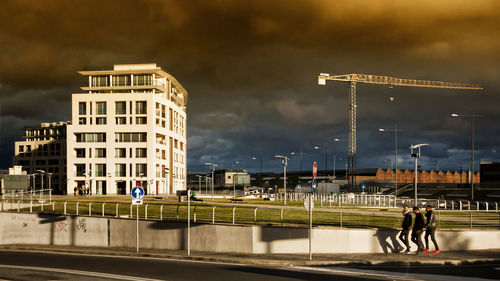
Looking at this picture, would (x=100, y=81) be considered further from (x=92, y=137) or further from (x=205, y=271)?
(x=205, y=271)

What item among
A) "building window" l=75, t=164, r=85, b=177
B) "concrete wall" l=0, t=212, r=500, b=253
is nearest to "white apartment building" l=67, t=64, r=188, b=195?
"building window" l=75, t=164, r=85, b=177

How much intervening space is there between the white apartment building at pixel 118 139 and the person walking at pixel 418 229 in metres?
69.4

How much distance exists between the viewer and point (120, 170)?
87.8 m

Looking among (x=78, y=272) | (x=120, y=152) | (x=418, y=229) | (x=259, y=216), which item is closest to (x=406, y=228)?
(x=418, y=229)

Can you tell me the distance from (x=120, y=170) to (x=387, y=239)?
72662mm

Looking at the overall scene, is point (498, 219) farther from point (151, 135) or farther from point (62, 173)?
point (62, 173)

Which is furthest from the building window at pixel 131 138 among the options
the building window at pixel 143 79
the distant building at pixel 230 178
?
the distant building at pixel 230 178

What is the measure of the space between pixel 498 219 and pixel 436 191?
234ft

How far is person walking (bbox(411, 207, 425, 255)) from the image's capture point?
1994 centimetres

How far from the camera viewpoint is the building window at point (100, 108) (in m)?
89.9

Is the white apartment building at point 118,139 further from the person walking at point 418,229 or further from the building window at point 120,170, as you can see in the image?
the person walking at point 418,229

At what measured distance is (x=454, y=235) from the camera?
21672mm

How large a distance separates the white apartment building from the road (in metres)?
68.2

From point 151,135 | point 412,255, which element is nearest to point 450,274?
point 412,255
